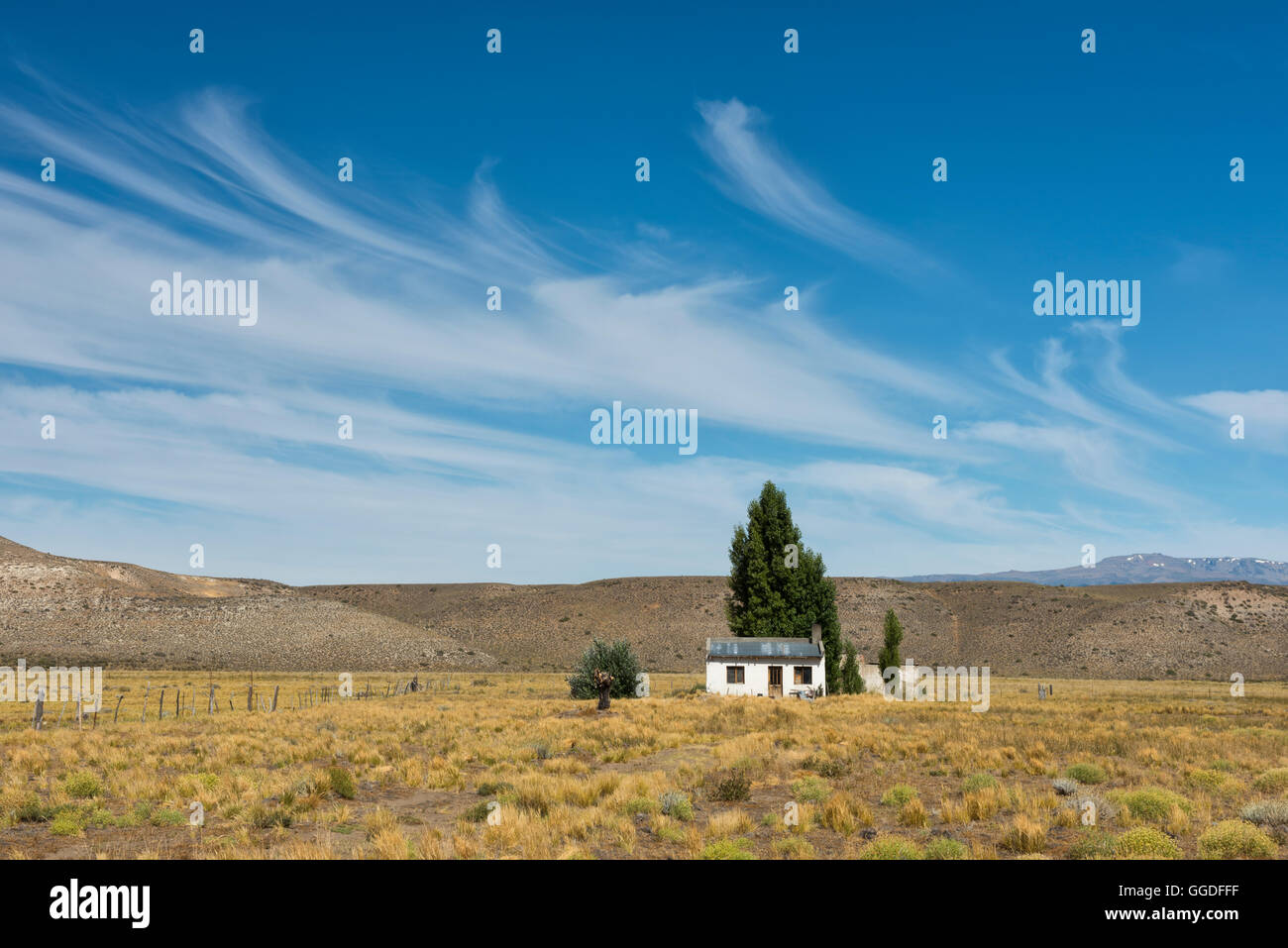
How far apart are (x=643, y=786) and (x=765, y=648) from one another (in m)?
37.8

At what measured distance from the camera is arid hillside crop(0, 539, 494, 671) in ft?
299

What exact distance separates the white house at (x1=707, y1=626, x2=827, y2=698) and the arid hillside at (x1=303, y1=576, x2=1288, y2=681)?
155 ft

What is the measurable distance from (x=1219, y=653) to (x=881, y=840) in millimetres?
111112

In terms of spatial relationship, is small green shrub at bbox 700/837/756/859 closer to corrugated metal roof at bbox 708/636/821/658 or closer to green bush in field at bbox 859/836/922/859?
green bush in field at bbox 859/836/922/859

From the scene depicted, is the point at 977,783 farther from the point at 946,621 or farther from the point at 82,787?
the point at 946,621

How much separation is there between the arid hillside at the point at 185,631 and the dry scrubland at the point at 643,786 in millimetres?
58884

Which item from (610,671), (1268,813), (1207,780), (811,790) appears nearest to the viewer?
(1268,813)

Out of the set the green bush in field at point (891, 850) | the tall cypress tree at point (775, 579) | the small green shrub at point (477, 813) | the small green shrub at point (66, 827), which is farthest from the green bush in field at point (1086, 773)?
the tall cypress tree at point (775, 579)

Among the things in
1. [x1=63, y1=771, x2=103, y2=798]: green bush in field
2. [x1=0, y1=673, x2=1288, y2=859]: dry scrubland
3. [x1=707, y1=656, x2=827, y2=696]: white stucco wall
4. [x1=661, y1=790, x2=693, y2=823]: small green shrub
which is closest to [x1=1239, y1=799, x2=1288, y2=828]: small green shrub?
[x1=0, y1=673, x2=1288, y2=859]: dry scrubland

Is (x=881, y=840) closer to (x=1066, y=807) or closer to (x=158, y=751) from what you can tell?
(x=1066, y=807)

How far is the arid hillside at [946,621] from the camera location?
10319 centimetres


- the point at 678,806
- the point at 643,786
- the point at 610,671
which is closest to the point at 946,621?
the point at 610,671

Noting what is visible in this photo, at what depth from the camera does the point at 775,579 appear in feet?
206
